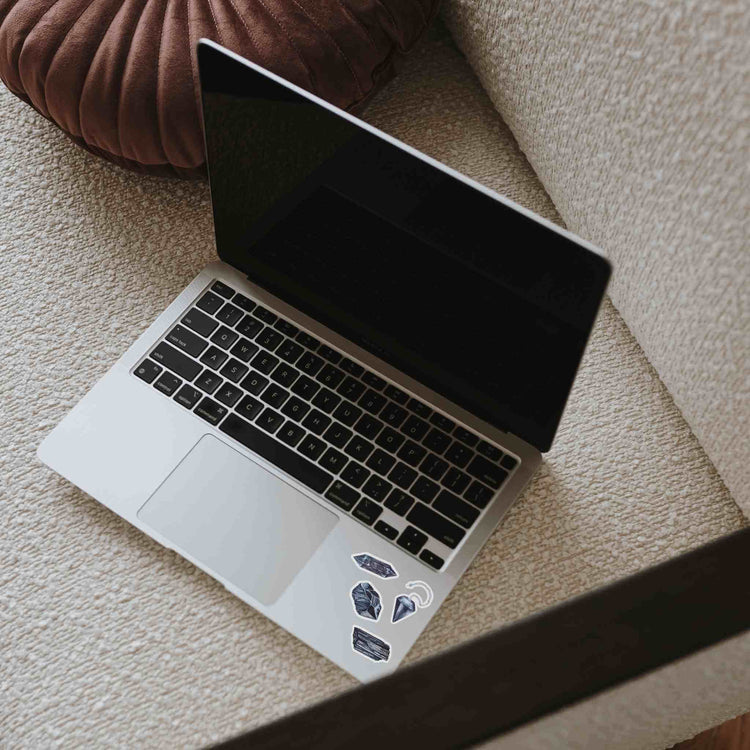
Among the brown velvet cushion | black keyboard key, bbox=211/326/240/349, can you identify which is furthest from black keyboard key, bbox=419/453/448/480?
the brown velvet cushion

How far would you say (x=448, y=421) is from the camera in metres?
0.74

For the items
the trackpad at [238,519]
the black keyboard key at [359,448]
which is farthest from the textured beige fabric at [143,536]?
the black keyboard key at [359,448]

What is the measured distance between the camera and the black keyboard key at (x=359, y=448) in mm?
733

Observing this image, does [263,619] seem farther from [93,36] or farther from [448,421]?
[93,36]

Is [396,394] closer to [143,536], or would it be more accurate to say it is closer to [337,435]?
[337,435]

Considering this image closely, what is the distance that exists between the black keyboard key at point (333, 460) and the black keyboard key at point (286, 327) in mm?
117

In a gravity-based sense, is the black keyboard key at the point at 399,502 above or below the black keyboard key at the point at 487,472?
below

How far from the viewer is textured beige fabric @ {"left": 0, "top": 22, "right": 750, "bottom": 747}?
2.23 ft

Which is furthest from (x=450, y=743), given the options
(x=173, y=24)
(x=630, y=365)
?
(x=173, y=24)

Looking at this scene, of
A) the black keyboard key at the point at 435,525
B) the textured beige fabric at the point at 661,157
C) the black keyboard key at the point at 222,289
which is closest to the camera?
the textured beige fabric at the point at 661,157

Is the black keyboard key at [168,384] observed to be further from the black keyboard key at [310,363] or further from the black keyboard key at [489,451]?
the black keyboard key at [489,451]

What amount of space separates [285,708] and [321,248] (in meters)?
0.37

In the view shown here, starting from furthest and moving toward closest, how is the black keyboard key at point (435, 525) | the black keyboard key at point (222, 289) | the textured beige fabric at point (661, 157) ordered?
the black keyboard key at point (222, 289), the black keyboard key at point (435, 525), the textured beige fabric at point (661, 157)

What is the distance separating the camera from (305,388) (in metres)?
0.76
